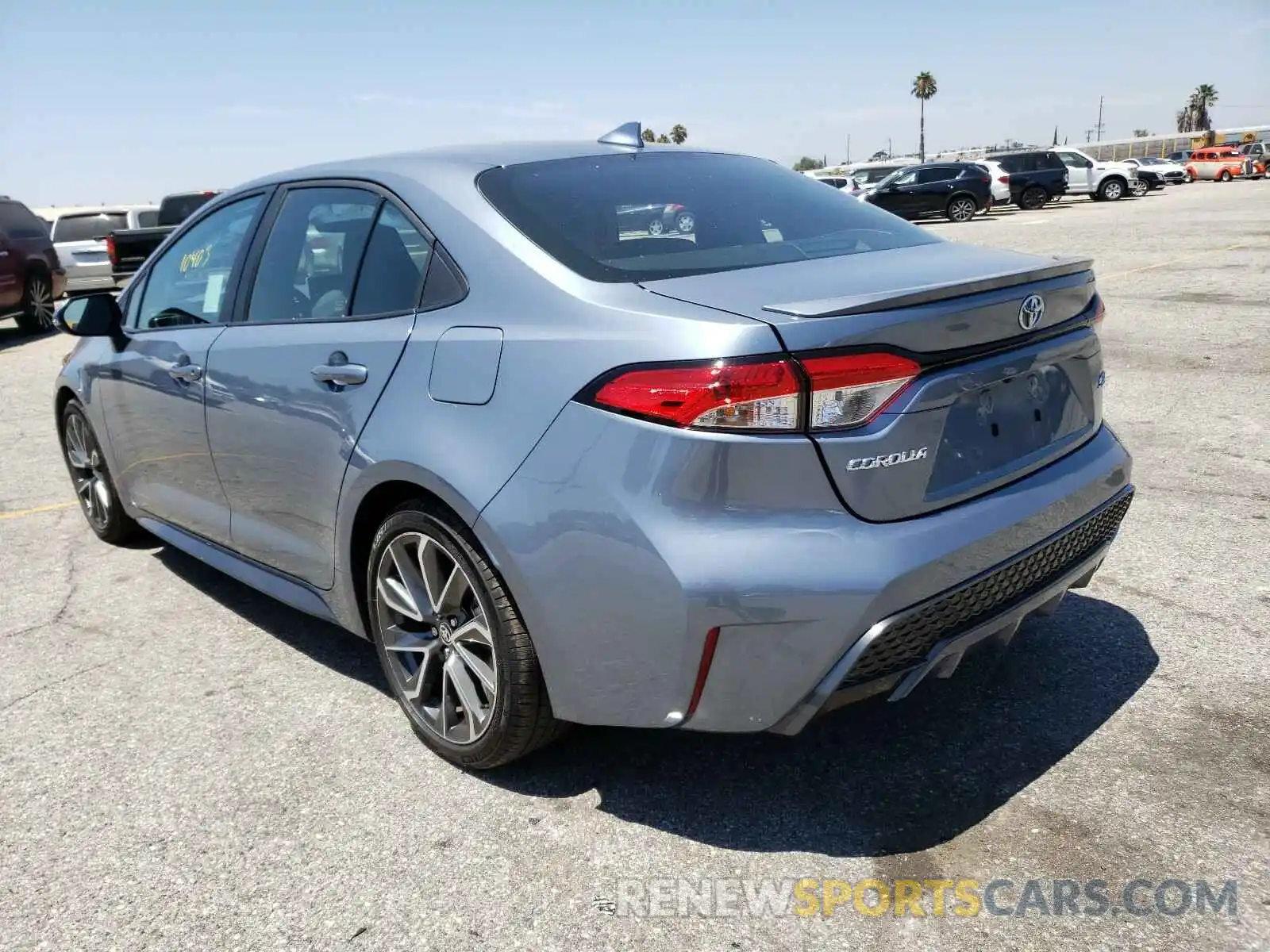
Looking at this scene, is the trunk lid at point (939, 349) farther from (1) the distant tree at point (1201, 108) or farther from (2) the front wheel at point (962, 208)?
(1) the distant tree at point (1201, 108)

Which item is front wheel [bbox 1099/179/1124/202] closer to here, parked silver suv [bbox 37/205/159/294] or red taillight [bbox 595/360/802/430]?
parked silver suv [bbox 37/205/159/294]

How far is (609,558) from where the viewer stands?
2.34 metres

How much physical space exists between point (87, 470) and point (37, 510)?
101 cm

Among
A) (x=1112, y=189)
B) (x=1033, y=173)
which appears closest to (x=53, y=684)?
(x=1033, y=173)

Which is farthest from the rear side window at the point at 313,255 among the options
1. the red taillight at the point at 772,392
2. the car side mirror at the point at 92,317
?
the red taillight at the point at 772,392

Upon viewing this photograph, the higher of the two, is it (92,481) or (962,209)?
(92,481)

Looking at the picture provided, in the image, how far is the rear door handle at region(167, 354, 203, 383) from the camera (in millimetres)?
3766

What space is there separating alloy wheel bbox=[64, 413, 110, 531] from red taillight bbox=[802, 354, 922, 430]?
12.9ft

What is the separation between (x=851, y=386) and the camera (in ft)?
7.36

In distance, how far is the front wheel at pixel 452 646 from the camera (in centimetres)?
264

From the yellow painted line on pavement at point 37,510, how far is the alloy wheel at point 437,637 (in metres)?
3.81

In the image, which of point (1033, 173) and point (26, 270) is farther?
point (1033, 173)

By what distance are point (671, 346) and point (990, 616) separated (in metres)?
1.02

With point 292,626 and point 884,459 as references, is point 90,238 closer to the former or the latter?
point 292,626
